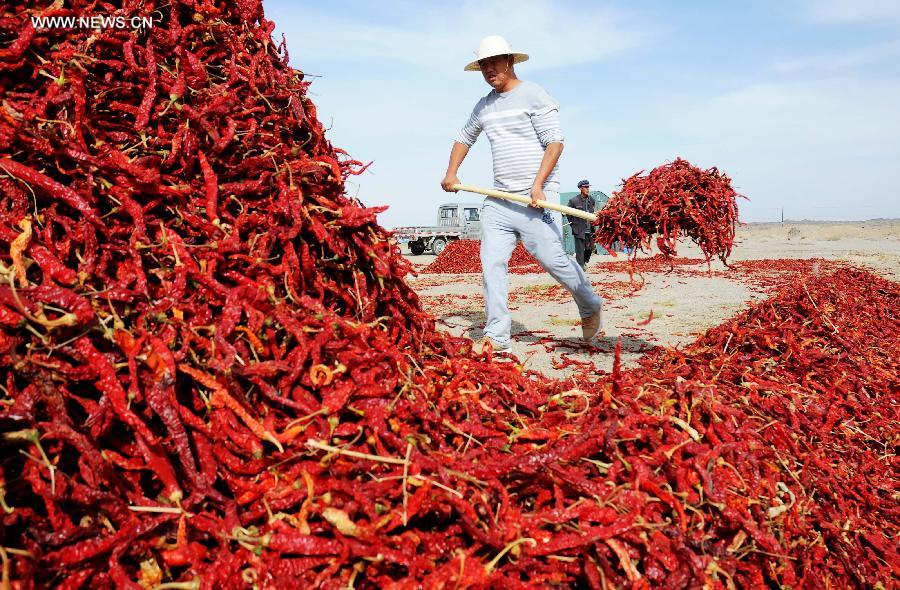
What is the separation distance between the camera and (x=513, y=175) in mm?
5484

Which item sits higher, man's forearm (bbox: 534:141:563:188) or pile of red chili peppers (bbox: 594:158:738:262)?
man's forearm (bbox: 534:141:563:188)

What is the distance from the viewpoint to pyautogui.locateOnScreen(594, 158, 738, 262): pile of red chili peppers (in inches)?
220

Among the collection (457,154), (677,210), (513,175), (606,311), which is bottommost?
(606,311)

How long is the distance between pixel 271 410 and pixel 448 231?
29615 mm

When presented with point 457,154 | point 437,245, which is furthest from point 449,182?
point 437,245

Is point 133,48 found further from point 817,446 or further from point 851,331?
point 851,331

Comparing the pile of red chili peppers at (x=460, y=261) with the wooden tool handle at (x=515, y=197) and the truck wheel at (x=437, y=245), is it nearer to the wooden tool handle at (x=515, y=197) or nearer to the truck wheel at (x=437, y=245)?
the truck wheel at (x=437, y=245)

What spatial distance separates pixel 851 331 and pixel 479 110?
13.4 ft

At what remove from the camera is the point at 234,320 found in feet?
7.52

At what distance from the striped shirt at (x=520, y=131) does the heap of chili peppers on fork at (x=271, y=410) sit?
2.55 meters

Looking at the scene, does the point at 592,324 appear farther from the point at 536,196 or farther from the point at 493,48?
the point at 493,48

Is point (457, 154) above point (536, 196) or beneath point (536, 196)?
above

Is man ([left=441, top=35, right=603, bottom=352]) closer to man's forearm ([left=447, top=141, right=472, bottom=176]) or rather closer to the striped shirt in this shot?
the striped shirt

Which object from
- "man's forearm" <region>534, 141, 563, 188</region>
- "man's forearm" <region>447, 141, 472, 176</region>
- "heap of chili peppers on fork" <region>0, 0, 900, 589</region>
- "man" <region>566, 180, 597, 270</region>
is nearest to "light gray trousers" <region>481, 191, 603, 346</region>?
"man's forearm" <region>534, 141, 563, 188</region>
